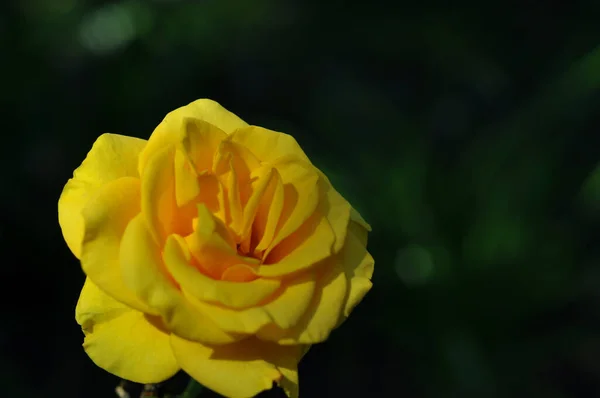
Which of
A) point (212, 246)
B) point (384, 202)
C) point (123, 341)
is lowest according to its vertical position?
point (384, 202)

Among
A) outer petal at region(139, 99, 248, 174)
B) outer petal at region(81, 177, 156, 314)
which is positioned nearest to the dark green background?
outer petal at region(139, 99, 248, 174)

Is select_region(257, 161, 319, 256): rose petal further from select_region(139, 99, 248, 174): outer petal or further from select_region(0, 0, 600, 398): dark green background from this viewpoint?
select_region(0, 0, 600, 398): dark green background

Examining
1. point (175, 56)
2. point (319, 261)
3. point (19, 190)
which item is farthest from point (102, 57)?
point (319, 261)

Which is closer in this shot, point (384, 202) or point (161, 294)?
point (161, 294)

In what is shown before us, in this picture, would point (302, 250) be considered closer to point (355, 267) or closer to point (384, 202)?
point (355, 267)

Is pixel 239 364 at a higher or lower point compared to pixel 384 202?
higher

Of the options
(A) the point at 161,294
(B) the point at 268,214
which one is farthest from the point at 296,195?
(A) the point at 161,294
